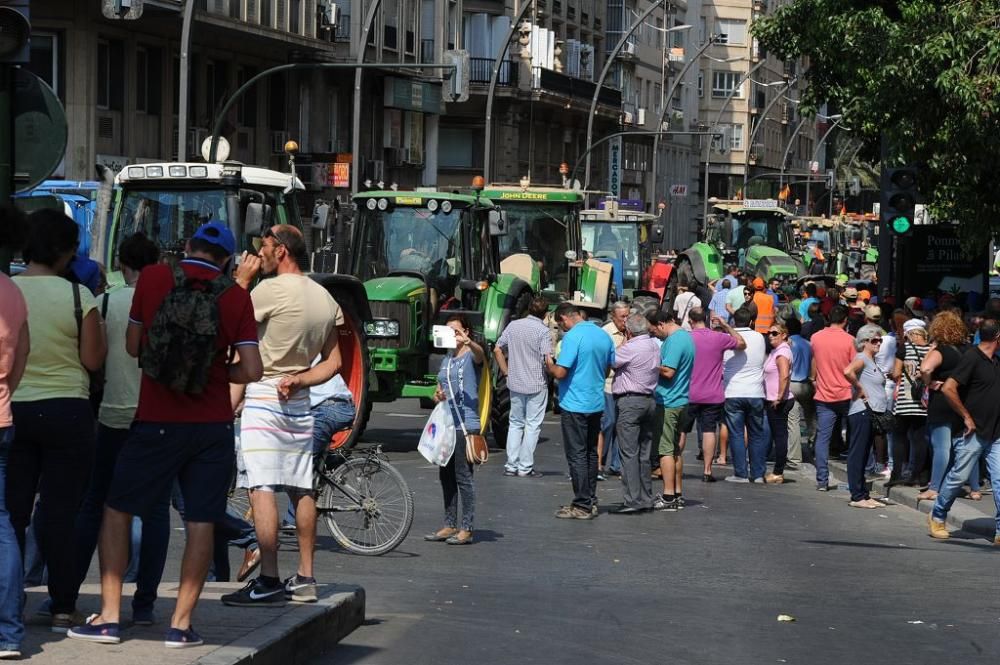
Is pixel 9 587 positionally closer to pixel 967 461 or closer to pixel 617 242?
pixel 967 461

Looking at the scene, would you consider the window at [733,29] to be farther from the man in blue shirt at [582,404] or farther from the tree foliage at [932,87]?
the man in blue shirt at [582,404]

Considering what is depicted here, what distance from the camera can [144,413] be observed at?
290 inches

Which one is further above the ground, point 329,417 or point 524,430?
point 329,417

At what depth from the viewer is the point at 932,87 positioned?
21.6 metres

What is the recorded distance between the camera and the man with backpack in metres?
8.79

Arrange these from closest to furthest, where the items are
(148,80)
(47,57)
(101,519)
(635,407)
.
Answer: (101,519)
(635,407)
(47,57)
(148,80)

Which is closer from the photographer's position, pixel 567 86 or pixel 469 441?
pixel 469 441

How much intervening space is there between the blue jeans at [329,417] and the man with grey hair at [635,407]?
180 inches

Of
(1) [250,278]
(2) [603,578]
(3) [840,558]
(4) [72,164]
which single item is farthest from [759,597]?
(4) [72,164]

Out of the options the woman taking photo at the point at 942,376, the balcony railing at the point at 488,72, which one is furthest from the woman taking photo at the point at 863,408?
the balcony railing at the point at 488,72

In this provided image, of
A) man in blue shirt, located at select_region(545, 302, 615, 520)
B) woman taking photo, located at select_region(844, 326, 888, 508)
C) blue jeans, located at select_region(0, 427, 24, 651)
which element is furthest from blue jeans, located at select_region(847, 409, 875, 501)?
blue jeans, located at select_region(0, 427, 24, 651)

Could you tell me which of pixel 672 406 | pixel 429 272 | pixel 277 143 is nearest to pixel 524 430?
pixel 672 406

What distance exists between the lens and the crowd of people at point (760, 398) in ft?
47.8

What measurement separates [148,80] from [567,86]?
31.0 m
